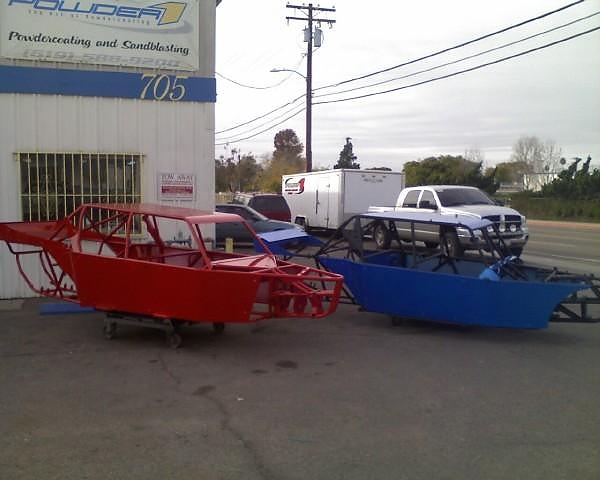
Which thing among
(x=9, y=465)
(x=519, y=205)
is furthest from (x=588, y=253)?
(x=519, y=205)

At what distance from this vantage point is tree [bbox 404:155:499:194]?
51.0 metres

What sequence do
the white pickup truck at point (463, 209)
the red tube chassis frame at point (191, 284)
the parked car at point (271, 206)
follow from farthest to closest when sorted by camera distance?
the parked car at point (271, 206)
the white pickup truck at point (463, 209)
the red tube chassis frame at point (191, 284)

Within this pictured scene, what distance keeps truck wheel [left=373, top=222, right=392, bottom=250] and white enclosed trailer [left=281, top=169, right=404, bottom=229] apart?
12130 mm

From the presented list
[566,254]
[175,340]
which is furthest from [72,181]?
[566,254]

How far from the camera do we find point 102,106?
409 inches

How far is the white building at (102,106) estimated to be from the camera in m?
9.95

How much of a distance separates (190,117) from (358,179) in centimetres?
1249

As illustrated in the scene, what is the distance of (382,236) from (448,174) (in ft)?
145

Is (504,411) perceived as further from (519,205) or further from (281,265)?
(519,205)

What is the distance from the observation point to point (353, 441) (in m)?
4.60

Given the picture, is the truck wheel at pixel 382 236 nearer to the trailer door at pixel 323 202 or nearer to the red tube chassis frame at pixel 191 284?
the red tube chassis frame at pixel 191 284

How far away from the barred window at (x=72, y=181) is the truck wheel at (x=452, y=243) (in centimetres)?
519

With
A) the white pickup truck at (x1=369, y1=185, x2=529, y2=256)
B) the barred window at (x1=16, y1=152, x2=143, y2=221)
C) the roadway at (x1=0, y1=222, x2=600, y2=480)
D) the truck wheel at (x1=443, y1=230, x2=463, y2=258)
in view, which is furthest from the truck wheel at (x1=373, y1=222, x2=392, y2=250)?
the barred window at (x1=16, y1=152, x2=143, y2=221)

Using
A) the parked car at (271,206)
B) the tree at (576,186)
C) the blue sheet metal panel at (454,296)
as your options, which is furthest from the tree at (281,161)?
the blue sheet metal panel at (454,296)
